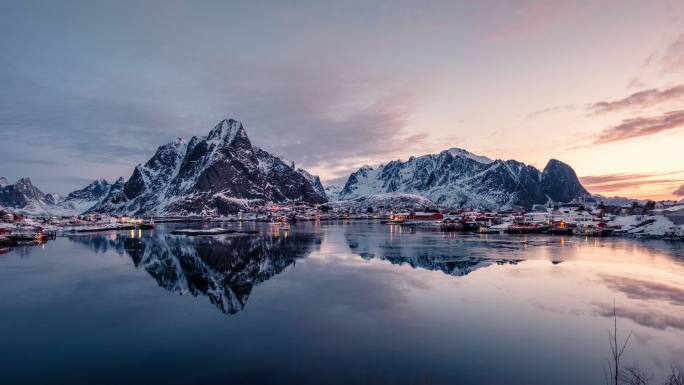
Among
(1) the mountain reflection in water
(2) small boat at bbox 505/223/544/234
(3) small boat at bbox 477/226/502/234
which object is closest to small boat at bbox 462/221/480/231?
(3) small boat at bbox 477/226/502/234

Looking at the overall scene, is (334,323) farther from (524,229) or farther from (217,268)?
(524,229)

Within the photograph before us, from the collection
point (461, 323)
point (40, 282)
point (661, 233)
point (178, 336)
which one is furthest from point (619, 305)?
point (661, 233)

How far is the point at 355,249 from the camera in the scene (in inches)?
2692

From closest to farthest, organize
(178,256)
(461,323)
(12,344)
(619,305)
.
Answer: (12,344) → (461,323) → (619,305) → (178,256)

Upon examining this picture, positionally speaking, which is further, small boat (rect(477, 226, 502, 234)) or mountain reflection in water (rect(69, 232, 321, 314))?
small boat (rect(477, 226, 502, 234))

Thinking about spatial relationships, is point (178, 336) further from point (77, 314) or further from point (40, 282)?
point (40, 282)

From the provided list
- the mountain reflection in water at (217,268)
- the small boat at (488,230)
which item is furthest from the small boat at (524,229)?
the mountain reflection in water at (217,268)

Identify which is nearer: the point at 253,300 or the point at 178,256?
the point at 253,300

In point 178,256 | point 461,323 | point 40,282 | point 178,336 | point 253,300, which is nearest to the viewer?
point 178,336

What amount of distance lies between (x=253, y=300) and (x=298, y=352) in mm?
12480

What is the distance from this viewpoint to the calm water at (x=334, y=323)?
57.2 ft

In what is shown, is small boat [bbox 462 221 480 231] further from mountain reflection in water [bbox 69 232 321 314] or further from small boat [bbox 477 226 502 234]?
mountain reflection in water [bbox 69 232 321 314]

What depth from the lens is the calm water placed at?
17.4 m

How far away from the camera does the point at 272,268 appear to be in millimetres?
47094
